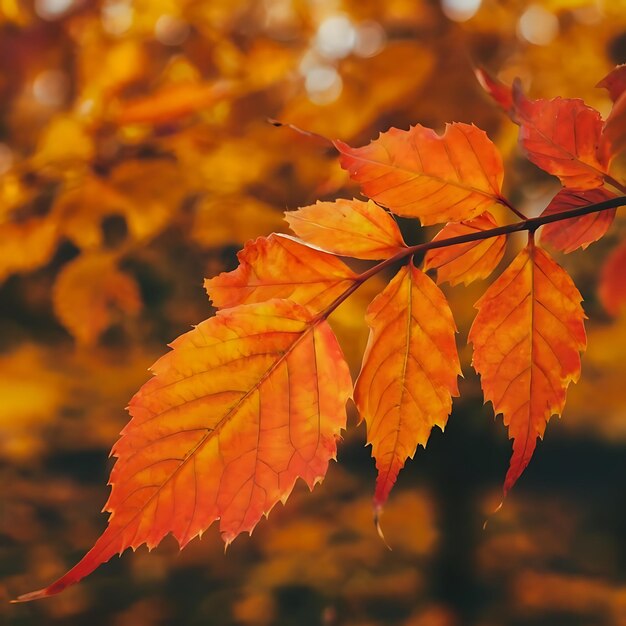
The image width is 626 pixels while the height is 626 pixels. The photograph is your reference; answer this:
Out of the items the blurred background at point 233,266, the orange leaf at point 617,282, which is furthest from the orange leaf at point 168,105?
the orange leaf at point 617,282

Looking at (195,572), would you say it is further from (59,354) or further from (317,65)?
(317,65)

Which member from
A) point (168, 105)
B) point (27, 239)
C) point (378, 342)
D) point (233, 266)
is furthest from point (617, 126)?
point (233, 266)

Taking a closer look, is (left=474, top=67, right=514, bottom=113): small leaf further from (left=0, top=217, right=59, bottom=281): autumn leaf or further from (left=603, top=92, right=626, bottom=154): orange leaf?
(left=0, top=217, right=59, bottom=281): autumn leaf

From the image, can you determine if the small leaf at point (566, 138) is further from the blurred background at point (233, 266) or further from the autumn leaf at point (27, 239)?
the autumn leaf at point (27, 239)

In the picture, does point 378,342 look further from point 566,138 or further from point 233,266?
point 233,266

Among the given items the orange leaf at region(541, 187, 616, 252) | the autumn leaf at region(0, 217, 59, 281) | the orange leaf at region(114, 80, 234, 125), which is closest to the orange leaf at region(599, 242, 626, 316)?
the orange leaf at region(541, 187, 616, 252)
